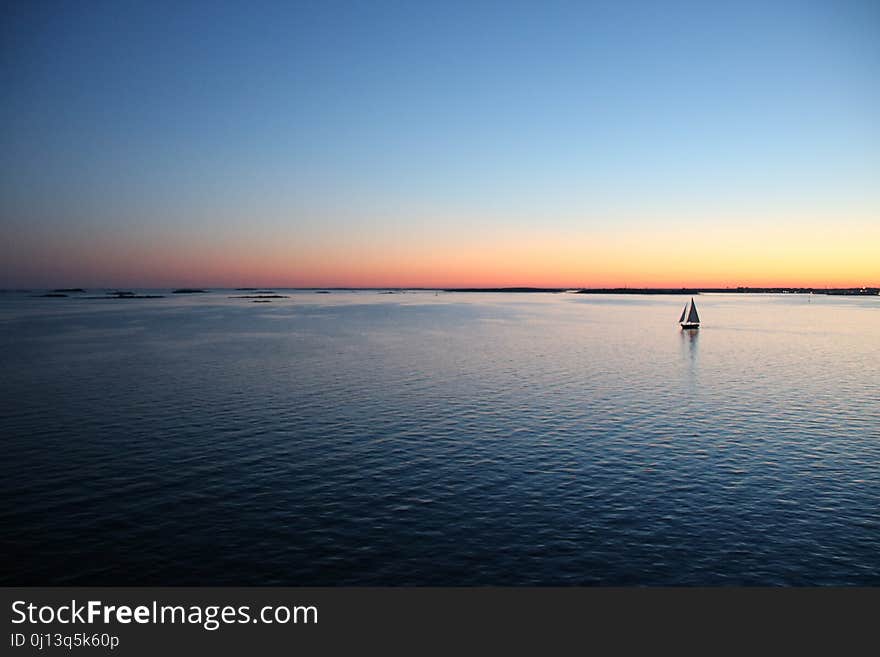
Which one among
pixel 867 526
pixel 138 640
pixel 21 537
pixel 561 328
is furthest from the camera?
pixel 561 328

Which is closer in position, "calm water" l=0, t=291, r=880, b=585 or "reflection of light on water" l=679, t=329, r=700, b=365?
"calm water" l=0, t=291, r=880, b=585

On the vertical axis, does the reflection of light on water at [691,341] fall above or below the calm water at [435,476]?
above

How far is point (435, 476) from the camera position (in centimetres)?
3158

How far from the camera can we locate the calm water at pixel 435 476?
2186 cm

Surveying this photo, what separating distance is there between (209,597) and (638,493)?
70.1ft

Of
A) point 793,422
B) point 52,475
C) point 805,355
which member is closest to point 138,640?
point 52,475

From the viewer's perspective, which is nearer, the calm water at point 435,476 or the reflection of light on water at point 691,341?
the calm water at point 435,476

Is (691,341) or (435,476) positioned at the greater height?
(691,341)

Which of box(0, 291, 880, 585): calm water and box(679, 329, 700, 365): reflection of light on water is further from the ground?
box(679, 329, 700, 365): reflection of light on water

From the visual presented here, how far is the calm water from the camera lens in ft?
71.7

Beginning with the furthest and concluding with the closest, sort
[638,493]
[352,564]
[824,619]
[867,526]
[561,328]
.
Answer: [561,328], [638,493], [867,526], [352,564], [824,619]

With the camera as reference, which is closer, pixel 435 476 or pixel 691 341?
pixel 435 476

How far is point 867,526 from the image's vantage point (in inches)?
997

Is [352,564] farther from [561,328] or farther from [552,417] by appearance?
[561,328]
